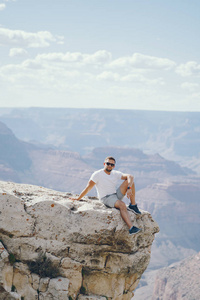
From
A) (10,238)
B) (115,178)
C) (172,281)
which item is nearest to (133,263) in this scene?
(115,178)

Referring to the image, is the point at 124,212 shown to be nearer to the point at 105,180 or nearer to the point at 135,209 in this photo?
the point at 135,209

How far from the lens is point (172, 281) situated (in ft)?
272

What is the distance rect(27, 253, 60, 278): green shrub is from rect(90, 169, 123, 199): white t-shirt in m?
2.10

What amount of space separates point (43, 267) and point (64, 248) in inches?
25.7

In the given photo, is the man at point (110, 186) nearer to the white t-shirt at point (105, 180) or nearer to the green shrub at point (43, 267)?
the white t-shirt at point (105, 180)

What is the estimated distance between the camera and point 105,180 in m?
9.71

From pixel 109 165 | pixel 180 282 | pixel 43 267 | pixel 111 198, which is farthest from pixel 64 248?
pixel 180 282

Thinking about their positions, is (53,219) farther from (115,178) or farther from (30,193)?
(115,178)

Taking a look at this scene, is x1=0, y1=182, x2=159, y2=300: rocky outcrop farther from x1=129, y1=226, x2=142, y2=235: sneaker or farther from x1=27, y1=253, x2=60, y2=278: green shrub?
x1=129, y1=226, x2=142, y2=235: sneaker

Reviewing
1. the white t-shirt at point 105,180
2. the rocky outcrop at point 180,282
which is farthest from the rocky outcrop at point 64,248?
the rocky outcrop at point 180,282

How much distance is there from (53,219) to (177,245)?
163 meters

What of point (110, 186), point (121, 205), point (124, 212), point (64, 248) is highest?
point (110, 186)

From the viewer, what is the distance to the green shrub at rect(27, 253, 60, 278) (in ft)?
29.1

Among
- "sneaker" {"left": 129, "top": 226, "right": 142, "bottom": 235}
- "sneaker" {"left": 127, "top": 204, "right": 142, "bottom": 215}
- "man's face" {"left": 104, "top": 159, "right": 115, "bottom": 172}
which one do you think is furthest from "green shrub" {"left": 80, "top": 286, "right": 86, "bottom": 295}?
"man's face" {"left": 104, "top": 159, "right": 115, "bottom": 172}
